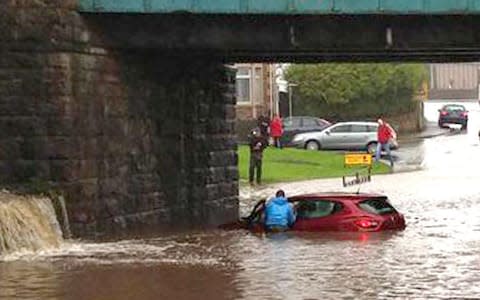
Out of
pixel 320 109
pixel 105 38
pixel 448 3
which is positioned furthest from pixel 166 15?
pixel 320 109

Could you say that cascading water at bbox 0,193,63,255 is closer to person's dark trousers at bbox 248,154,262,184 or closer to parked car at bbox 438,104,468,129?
person's dark trousers at bbox 248,154,262,184

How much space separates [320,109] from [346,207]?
146 ft

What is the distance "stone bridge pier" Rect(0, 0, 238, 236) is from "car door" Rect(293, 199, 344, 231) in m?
2.67

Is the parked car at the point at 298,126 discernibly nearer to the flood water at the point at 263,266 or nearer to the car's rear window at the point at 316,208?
the flood water at the point at 263,266

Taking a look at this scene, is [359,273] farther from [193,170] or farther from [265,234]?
[193,170]

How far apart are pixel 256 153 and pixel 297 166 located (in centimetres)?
712

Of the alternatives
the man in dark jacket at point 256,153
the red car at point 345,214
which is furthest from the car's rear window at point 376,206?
the man in dark jacket at point 256,153

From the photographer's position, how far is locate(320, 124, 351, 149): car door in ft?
186

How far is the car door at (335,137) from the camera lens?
2227 inches

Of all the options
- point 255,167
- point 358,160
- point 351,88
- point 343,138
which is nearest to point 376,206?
point 255,167

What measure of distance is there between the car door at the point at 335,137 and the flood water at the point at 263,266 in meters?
28.6

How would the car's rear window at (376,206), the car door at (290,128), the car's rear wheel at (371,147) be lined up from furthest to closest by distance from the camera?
the car door at (290,128) → the car's rear wheel at (371,147) → the car's rear window at (376,206)

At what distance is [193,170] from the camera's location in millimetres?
26578

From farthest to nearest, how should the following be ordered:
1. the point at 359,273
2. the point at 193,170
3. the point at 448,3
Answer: the point at 193,170
the point at 448,3
the point at 359,273
